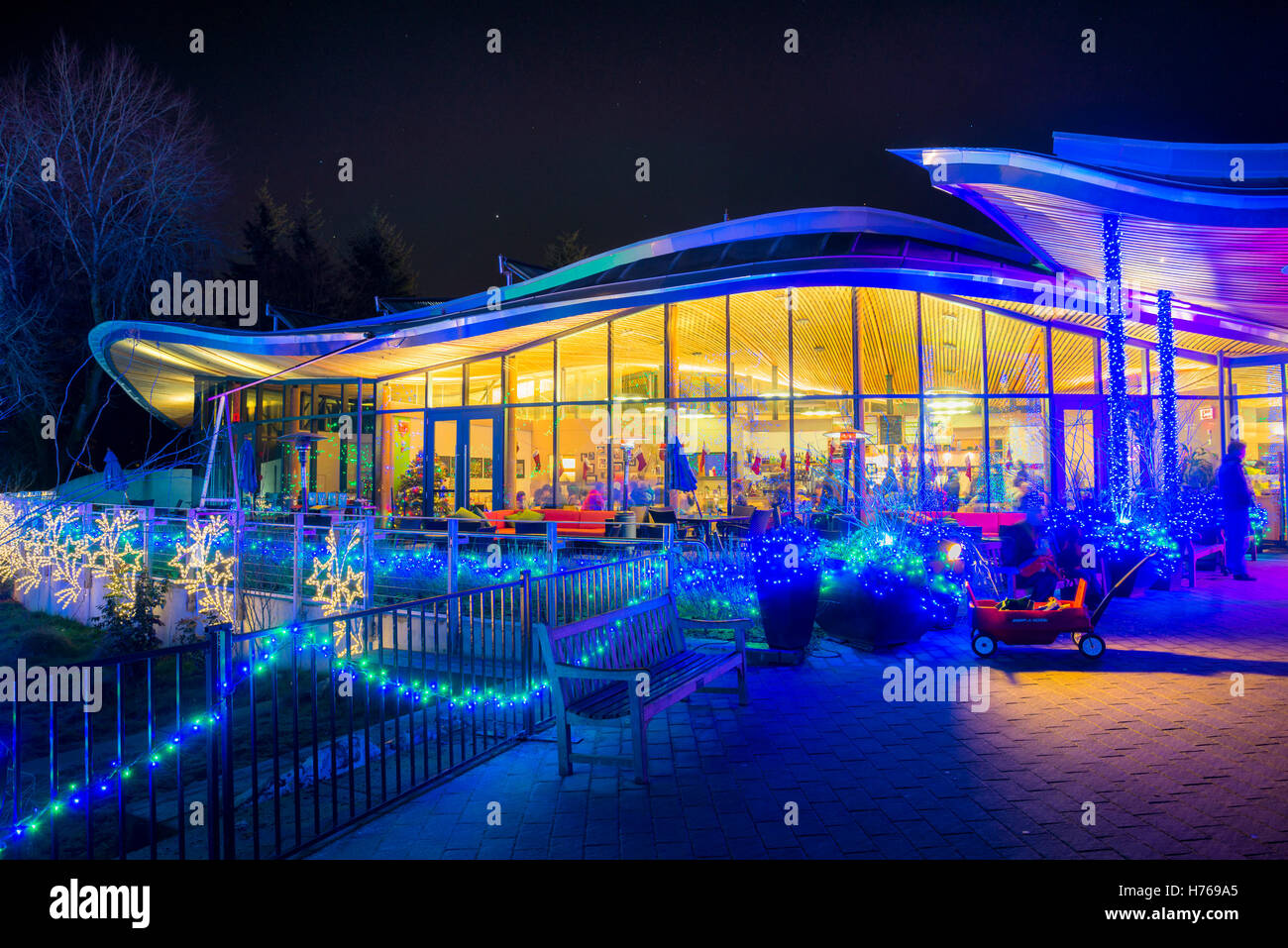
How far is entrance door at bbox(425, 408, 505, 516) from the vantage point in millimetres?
18234

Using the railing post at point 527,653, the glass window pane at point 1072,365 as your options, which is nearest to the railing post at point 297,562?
the railing post at point 527,653

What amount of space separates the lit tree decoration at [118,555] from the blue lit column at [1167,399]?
15180mm

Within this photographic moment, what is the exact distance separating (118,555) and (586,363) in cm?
944

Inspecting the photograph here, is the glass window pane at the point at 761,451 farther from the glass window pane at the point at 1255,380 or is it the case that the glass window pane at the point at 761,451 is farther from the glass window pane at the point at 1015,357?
the glass window pane at the point at 1255,380

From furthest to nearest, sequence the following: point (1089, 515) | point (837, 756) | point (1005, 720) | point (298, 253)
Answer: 1. point (298, 253)
2. point (1089, 515)
3. point (1005, 720)
4. point (837, 756)

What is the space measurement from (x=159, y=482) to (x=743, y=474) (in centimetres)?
1910

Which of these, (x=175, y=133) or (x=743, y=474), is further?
(x=175, y=133)

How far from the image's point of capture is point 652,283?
15.8 meters

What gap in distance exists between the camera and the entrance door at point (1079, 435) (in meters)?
15.1

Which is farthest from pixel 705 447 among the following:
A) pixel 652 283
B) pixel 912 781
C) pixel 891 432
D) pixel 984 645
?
pixel 912 781

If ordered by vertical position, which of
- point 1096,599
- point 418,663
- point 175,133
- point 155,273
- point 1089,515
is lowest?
point 418,663
